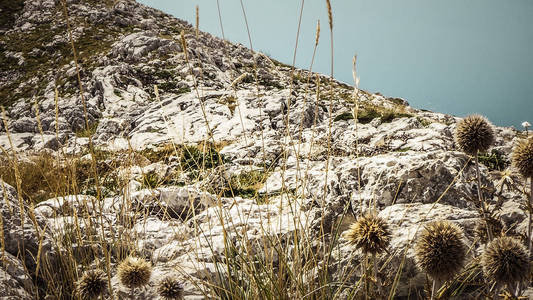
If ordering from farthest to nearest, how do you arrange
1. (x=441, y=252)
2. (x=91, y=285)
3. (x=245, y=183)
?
(x=245, y=183) < (x=91, y=285) < (x=441, y=252)

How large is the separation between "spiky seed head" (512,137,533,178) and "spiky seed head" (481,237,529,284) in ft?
1.89

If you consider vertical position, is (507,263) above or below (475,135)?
below

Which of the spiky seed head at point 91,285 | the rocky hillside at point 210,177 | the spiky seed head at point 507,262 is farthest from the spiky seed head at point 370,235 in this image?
the spiky seed head at point 91,285

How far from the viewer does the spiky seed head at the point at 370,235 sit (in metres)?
1.73

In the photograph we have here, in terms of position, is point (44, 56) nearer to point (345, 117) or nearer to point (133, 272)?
point (345, 117)

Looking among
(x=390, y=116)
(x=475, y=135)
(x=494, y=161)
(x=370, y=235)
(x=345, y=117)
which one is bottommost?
(x=370, y=235)

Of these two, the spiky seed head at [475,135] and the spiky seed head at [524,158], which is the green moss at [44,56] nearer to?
the spiky seed head at [475,135]

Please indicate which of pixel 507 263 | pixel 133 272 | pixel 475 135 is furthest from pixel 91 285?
pixel 475 135

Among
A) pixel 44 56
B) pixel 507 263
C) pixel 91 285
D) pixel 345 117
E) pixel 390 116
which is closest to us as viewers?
pixel 507 263

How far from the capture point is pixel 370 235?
175 centimetres

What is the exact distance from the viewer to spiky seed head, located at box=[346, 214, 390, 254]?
1.73 meters

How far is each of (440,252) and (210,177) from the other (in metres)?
4.62

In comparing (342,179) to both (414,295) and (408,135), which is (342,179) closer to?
(414,295)

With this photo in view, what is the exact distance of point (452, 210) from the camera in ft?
8.87
